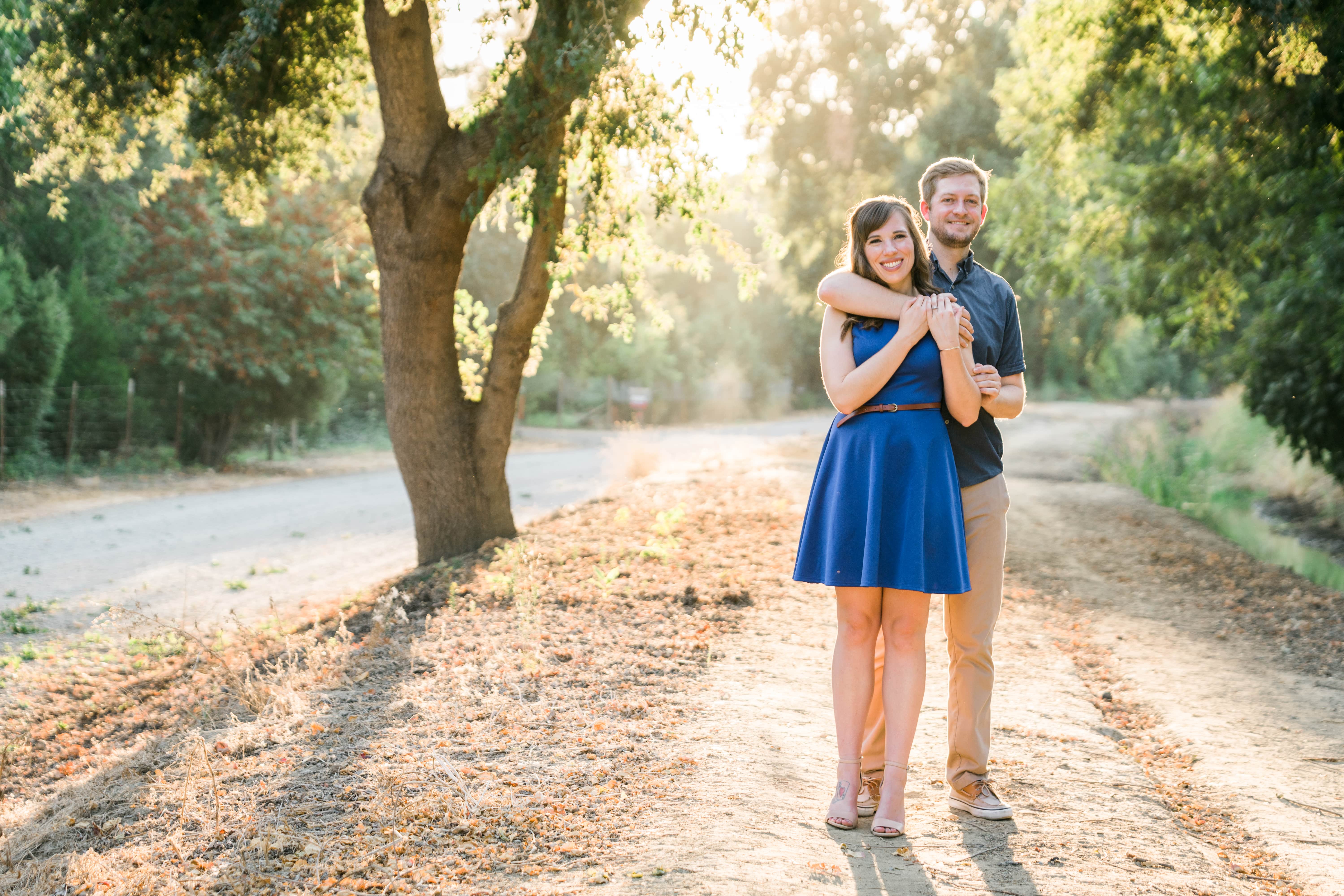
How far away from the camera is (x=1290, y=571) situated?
10188mm

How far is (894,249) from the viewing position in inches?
138

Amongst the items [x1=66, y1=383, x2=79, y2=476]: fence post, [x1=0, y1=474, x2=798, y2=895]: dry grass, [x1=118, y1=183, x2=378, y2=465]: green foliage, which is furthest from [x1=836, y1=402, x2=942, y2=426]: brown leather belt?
[x1=66, y1=383, x2=79, y2=476]: fence post

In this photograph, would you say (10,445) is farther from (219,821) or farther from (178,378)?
(219,821)

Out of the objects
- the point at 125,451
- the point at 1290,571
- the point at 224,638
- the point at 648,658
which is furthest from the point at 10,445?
the point at 1290,571

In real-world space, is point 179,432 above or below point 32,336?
below

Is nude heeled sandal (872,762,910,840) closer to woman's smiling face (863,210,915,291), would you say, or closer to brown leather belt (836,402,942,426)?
brown leather belt (836,402,942,426)

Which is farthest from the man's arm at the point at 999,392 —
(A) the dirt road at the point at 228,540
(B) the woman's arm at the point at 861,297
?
(A) the dirt road at the point at 228,540

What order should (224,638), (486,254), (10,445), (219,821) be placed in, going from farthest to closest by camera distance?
(486,254)
(10,445)
(224,638)
(219,821)

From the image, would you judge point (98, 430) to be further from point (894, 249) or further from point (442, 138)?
point (894, 249)

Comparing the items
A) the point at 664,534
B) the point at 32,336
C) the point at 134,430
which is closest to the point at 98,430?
the point at 134,430

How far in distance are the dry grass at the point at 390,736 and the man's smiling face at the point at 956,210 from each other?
228cm

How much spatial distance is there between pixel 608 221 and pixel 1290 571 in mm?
7612

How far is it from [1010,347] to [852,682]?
136cm

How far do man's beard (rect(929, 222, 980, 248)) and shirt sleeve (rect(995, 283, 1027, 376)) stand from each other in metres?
0.22
